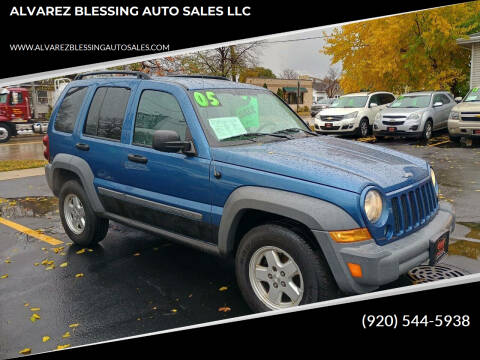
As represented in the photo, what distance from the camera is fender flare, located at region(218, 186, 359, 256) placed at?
3.12 m

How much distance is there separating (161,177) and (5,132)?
19838 mm

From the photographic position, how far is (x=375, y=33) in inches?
698

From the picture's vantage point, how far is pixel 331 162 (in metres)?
3.54

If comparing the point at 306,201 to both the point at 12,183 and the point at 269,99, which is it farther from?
the point at 12,183

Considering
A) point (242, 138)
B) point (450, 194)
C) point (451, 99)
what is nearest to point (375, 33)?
point (451, 99)

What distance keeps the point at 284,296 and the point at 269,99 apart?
220cm

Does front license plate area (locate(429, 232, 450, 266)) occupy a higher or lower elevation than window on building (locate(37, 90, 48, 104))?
lower

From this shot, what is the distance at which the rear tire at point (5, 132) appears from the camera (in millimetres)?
21016

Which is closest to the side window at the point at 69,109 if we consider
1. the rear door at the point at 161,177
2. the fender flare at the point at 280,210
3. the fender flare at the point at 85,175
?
the fender flare at the point at 85,175

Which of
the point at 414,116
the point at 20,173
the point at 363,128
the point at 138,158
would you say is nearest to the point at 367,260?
the point at 138,158

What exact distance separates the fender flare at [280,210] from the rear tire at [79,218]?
2.08 metres

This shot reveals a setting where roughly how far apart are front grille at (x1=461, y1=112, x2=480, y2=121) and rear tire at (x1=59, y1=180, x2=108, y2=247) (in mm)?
11601

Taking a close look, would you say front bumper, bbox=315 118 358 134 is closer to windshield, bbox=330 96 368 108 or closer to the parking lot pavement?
windshield, bbox=330 96 368 108

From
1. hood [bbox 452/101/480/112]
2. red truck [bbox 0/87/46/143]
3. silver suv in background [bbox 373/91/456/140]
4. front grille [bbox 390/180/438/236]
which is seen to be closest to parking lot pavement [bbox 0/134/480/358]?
front grille [bbox 390/180/438/236]
